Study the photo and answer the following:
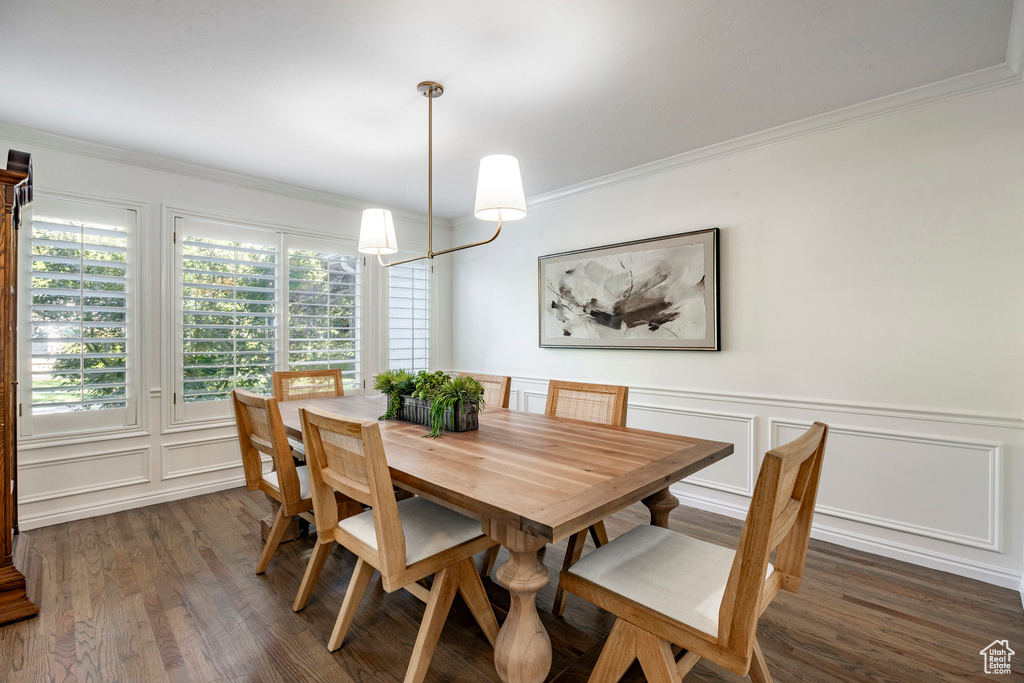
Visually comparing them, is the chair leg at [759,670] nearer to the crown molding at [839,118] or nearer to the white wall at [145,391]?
the crown molding at [839,118]

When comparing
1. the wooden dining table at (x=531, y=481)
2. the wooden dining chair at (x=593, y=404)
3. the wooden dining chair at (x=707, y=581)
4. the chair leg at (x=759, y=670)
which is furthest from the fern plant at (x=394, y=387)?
the chair leg at (x=759, y=670)

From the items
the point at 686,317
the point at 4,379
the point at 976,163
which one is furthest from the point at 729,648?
the point at 4,379

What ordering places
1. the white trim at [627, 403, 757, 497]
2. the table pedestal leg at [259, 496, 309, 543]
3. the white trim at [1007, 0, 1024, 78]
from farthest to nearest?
the white trim at [627, 403, 757, 497], the table pedestal leg at [259, 496, 309, 543], the white trim at [1007, 0, 1024, 78]

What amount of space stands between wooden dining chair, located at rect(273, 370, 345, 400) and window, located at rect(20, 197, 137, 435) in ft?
3.39

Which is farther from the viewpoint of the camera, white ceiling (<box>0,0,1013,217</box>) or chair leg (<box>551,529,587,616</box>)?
chair leg (<box>551,529,587,616</box>)

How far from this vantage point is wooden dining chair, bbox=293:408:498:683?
1416 mm

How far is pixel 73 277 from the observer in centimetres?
306

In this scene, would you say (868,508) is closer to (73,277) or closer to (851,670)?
(851,670)

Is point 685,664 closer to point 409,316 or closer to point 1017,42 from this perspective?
point 1017,42

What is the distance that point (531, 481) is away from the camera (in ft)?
4.81

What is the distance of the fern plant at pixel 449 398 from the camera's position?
6.93ft

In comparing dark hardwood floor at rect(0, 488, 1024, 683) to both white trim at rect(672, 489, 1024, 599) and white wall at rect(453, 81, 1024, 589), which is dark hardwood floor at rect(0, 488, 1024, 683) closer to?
white trim at rect(672, 489, 1024, 599)

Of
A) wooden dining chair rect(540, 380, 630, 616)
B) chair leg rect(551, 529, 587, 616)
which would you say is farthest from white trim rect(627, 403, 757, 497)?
chair leg rect(551, 529, 587, 616)

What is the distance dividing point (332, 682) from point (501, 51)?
2578 millimetres
